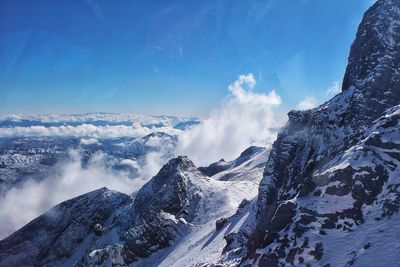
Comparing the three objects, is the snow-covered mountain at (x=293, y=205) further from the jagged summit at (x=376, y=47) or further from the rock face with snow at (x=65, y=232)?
the rock face with snow at (x=65, y=232)

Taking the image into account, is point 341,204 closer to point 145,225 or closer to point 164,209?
point 145,225

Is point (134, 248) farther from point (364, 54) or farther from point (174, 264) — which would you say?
point (364, 54)

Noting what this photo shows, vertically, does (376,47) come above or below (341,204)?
above

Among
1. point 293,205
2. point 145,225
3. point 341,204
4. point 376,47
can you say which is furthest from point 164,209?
point 341,204

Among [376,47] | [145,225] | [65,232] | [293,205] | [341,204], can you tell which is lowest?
[341,204]

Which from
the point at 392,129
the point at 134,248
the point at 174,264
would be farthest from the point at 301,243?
the point at 134,248

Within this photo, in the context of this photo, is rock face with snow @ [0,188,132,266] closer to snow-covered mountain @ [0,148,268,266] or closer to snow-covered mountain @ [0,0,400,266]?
snow-covered mountain @ [0,148,268,266]

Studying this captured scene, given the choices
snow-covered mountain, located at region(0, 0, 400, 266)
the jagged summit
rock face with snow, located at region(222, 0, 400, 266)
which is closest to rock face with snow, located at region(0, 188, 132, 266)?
snow-covered mountain, located at region(0, 0, 400, 266)

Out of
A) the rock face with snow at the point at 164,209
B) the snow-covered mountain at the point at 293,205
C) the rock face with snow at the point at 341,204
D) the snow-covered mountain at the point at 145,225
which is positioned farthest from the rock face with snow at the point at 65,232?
the rock face with snow at the point at 341,204
